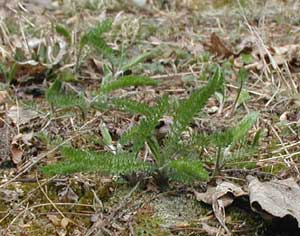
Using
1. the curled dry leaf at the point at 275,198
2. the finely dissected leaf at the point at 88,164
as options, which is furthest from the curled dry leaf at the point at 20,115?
the curled dry leaf at the point at 275,198

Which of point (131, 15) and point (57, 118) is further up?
point (57, 118)

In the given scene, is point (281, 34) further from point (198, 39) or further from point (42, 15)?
point (42, 15)

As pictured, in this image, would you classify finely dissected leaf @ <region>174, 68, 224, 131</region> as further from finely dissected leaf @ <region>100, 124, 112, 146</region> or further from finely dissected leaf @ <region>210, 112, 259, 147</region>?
finely dissected leaf @ <region>100, 124, 112, 146</region>

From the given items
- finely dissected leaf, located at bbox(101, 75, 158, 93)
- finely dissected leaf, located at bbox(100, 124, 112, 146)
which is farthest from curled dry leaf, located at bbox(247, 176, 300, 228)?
finely dissected leaf, located at bbox(101, 75, 158, 93)

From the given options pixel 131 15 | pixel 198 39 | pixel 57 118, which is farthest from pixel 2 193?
pixel 131 15

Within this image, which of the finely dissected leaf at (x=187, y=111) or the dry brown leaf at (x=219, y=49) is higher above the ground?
the finely dissected leaf at (x=187, y=111)

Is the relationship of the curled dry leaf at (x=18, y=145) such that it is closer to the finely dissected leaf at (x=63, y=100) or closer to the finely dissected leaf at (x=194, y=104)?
the finely dissected leaf at (x=63, y=100)
